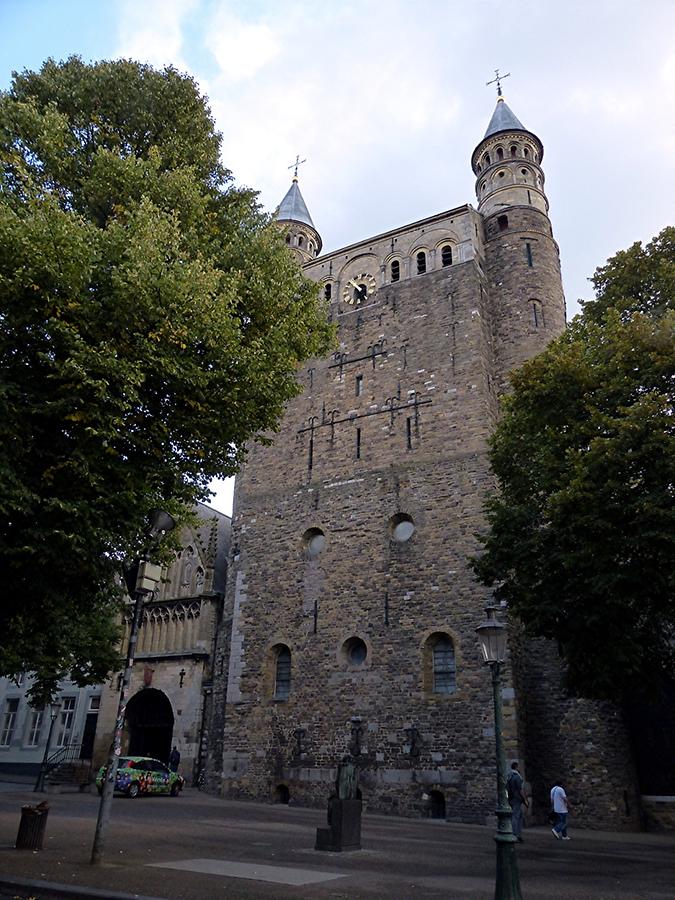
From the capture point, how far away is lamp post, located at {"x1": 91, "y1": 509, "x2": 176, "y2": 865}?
922 cm

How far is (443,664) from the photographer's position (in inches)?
808

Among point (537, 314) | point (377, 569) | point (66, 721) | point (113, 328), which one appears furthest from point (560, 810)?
point (66, 721)

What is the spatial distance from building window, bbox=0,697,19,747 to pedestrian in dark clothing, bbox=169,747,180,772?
12986 mm

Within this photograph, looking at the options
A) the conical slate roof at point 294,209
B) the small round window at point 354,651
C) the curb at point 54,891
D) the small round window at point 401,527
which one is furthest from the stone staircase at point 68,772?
the conical slate roof at point 294,209

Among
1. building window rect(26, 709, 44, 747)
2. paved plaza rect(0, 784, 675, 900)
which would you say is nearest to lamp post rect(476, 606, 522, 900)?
paved plaza rect(0, 784, 675, 900)

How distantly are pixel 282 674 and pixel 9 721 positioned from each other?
741 inches

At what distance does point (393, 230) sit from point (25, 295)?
71.5 ft

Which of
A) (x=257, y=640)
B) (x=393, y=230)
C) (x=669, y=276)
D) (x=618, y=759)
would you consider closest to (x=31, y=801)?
(x=257, y=640)

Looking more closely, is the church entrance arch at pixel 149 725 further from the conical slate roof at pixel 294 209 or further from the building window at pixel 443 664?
the conical slate roof at pixel 294 209

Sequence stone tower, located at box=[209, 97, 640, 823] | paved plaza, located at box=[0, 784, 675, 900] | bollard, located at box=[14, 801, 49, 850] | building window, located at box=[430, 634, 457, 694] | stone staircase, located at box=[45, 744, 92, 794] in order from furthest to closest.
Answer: stone staircase, located at box=[45, 744, 92, 794]
building window, located at box=[430, 634, 457, 694]
stone tower, located at box=[209, 97, 640, 823]
bollard, located at box=[14, 801, 49, 850]
paved plaza, located at box=[0, 784, 675, 900]

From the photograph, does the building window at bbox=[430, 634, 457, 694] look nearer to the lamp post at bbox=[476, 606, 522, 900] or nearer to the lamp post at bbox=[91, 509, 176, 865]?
the lamp post at bbox=[476, 606, 522, 900]

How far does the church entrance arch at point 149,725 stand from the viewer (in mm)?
27688

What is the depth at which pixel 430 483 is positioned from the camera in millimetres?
22547

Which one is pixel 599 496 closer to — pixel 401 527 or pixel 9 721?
pixel 401 527
